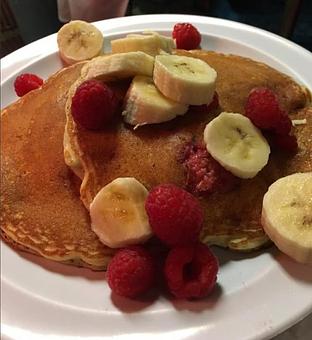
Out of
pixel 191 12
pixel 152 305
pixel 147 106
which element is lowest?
pixel 191 12

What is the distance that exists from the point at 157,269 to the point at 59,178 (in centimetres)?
35

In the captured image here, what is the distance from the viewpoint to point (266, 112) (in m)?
1.42

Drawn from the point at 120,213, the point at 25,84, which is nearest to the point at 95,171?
the point at 120,213

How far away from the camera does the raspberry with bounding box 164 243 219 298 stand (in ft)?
4.06

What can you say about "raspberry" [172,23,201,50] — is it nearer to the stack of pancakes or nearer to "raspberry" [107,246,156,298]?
the stack of pancakes

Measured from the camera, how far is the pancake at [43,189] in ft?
4.57

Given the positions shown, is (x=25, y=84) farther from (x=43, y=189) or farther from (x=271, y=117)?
(x=271, y=117)

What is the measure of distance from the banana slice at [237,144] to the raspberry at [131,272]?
28cm

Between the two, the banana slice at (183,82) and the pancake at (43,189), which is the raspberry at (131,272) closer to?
the pancake at (43,189)

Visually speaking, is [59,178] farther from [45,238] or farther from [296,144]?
[296,144]

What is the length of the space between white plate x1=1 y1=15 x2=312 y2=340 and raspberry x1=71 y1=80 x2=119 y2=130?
344 mm

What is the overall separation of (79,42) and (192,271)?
0.93 metres

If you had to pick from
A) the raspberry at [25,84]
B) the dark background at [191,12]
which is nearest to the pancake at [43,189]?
the raspberry at [25,84]

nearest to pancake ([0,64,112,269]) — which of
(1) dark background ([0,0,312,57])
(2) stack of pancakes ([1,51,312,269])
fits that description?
(2) stack of pancakes ([1,51,312,269])
